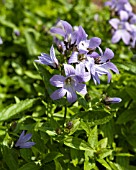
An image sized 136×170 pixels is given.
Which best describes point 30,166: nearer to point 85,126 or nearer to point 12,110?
point 85,126

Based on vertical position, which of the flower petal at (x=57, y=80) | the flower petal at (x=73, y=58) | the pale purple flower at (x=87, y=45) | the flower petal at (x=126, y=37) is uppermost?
the flower petal at (x=126, y=37)

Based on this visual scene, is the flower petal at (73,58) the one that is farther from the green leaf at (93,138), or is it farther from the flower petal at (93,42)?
the green leaf at (93,138)

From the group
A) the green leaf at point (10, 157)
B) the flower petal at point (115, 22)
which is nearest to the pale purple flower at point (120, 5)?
the flower petal at point (115, 22)

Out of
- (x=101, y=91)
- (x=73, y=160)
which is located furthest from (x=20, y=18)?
(x=73, y=160)

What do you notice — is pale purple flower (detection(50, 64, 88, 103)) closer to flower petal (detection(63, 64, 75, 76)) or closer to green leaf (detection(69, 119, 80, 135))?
flower petal (detection(63, 64, 75, 76))

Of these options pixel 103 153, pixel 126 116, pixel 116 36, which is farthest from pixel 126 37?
pixel 103 153

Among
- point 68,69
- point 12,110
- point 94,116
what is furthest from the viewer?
point 12,110
